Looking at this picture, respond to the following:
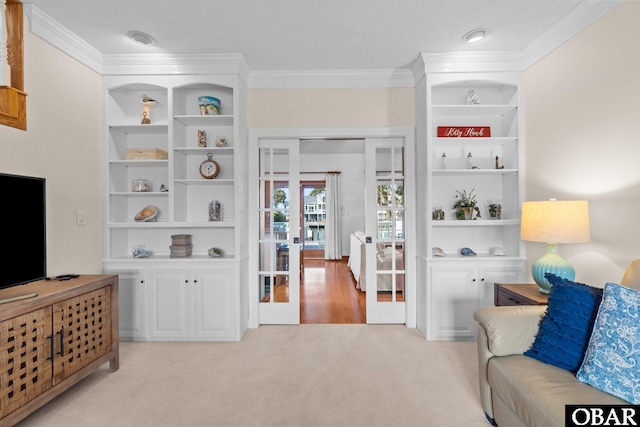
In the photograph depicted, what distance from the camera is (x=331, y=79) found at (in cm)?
336

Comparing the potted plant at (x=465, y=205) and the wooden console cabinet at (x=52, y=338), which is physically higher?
the potted plant at (x=465, y=205)

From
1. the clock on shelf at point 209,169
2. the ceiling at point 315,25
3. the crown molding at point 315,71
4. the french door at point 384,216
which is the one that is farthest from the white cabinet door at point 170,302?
the ceiling at point 315,25

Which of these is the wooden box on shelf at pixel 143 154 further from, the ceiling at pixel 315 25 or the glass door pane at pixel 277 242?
the glass door pane at pixel 277 242

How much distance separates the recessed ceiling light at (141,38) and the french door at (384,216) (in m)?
2.25

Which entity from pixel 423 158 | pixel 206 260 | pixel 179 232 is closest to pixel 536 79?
pixel 423 158

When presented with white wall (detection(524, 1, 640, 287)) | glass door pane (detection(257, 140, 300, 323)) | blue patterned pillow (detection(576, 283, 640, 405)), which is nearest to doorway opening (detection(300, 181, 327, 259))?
glass door pane (detection(257, 140, 300, 323))

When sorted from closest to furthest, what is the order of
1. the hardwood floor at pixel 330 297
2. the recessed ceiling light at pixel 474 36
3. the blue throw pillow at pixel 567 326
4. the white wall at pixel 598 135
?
the blue throw pillow at pixel 567 326, the white wall at pixel 598 135, the recessed ceiling light at pixel 474 36, the hardwood floor at pixel 330 297

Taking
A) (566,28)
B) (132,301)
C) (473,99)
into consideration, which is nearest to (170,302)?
(132,301)

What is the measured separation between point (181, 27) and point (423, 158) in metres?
2.45

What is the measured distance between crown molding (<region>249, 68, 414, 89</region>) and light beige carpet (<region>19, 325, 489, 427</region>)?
2635mm

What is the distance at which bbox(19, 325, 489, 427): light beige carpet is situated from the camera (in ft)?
6.30

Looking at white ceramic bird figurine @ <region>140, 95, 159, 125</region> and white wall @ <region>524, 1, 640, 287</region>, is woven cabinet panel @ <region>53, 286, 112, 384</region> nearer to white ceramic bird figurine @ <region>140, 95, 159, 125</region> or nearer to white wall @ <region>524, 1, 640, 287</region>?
white ceramic bird figurine @ <region>140, 95, 159, 125</region>

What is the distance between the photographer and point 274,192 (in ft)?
11.5

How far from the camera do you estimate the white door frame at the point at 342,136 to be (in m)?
3.36
